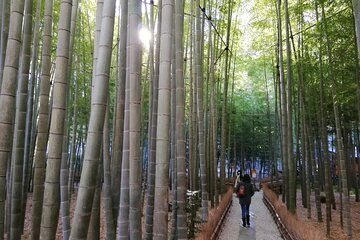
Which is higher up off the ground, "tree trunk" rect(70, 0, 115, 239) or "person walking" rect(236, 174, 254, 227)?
"tree trunk" rect(70, 0, 115, 239)

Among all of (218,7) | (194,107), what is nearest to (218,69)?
(218,7)

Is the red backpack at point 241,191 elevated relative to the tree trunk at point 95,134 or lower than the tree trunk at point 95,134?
lower

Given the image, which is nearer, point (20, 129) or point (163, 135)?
point (163, 135)

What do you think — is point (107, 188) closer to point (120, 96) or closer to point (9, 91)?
point (120, 96)

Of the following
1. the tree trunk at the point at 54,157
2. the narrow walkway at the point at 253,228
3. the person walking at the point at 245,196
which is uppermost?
the tree trunk at the point at 54,157

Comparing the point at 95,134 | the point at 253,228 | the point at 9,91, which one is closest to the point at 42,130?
the point at 9,91

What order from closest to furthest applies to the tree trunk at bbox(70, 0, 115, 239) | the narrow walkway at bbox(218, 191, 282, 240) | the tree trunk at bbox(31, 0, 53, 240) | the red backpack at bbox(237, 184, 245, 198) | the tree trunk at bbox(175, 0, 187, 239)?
1. the tree trunk at bbox(70, 0, 115, 239)
2. the tree trunk at bbox(31, 0, 53, 240)
3. the tree trunk at bbox(175, 0, 187, 239)
4. the narrow walkway at bbox(218, 191, 282, 240)
5. the red backpack at bbox(237, 184, 245, 198)

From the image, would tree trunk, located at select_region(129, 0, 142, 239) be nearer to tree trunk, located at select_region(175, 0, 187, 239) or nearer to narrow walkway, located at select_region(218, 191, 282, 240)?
tree trunk, located at select_region(175, 0, 187, 239)

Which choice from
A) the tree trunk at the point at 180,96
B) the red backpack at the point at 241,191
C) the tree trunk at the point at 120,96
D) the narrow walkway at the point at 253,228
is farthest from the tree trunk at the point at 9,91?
the red backpack at the point at 241,191

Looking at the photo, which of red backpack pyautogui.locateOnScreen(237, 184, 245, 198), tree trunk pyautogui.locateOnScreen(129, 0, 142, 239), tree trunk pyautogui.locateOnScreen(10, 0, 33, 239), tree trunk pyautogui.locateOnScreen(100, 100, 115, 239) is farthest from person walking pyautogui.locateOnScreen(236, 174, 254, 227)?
tree trunk pyautogui.locateOnScreen(10, 0, 33, 239)

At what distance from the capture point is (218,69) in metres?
8.63

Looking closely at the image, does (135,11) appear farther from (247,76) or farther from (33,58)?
(247,76)

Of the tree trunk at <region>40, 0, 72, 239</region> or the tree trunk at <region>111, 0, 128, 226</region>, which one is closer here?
the tree trunk at <region>40, 0, 72, 239</region>

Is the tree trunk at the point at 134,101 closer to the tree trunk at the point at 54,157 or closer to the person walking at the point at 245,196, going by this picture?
the tree trunk at the point at 54,157
